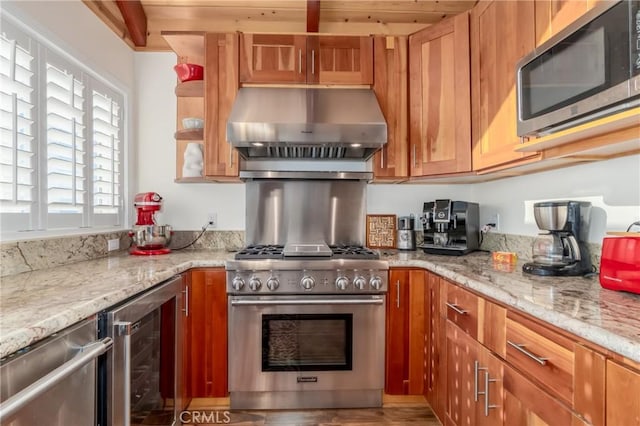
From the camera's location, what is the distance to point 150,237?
219 centimetres

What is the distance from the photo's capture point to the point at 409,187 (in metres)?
2.67

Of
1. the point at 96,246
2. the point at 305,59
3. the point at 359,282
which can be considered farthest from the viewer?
the point at 305,59

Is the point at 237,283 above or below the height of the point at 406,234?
below

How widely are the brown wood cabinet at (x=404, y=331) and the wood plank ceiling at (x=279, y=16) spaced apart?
6.53 ft

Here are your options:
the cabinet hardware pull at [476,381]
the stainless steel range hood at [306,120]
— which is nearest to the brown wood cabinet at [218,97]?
the stainless steel range hood at [306,120]

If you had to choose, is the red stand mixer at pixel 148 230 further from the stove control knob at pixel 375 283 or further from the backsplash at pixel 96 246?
the stove control knob at pixel 375 283

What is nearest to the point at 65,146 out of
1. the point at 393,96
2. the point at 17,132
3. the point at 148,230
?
the point at 17,132

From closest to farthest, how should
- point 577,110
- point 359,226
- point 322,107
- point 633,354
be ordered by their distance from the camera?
1. point 633,354
2. point 577,110
3. point 322,107
4. point 359,226

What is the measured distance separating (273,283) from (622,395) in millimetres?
1493

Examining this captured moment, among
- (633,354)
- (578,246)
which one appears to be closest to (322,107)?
(578,246)

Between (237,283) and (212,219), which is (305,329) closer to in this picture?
(237,283)

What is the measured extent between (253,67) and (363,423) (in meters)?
2.35

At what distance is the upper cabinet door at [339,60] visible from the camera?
2.27 m

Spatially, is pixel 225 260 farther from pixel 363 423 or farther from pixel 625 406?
pixel 625 406
